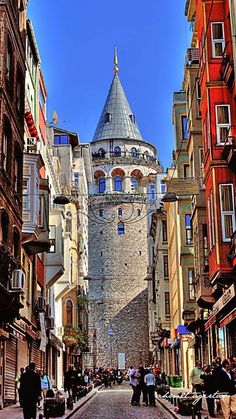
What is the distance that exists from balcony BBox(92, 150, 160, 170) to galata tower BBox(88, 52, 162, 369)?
145mm

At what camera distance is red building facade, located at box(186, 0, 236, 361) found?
24344 millimetres

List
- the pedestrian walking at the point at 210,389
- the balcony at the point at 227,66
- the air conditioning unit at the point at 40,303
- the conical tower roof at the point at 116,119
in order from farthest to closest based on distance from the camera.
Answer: the conical tower roof at the point at 116,119 → the air conditioning unit at the point at 40,303 → the balcony at the point at 227,66 → the pedestrian walking at the point at 210,389

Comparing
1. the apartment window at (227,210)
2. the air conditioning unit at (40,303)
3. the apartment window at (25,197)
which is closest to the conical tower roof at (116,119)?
the air conditioning unit at (40,303)

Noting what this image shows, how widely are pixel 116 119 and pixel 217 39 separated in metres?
92.5

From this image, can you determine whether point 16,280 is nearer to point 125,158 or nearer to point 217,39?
point 217,39

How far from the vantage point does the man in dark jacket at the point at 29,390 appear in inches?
653

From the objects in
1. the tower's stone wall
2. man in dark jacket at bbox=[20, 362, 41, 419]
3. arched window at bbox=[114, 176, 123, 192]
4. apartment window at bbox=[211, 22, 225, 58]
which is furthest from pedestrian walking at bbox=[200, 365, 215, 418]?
arched window at bbox=[114, 176, 123, 192]

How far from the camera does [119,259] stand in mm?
103438

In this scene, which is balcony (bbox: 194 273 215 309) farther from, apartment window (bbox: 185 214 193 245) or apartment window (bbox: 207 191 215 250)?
apartment window (bbox: 185 214 193 245)

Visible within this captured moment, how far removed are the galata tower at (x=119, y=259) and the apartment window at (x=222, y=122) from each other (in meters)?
69.4

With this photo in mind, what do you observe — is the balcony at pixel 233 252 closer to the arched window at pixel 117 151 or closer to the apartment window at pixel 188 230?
the apartment window at pixel 188 230

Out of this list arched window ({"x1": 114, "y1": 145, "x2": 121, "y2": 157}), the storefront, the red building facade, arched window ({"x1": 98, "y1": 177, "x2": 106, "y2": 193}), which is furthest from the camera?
arched window ({"x1": 114, "y1": 145, "x2": 121, "y2": 157})

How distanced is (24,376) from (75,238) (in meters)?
46.9

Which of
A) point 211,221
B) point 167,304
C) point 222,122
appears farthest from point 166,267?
point 222,122
